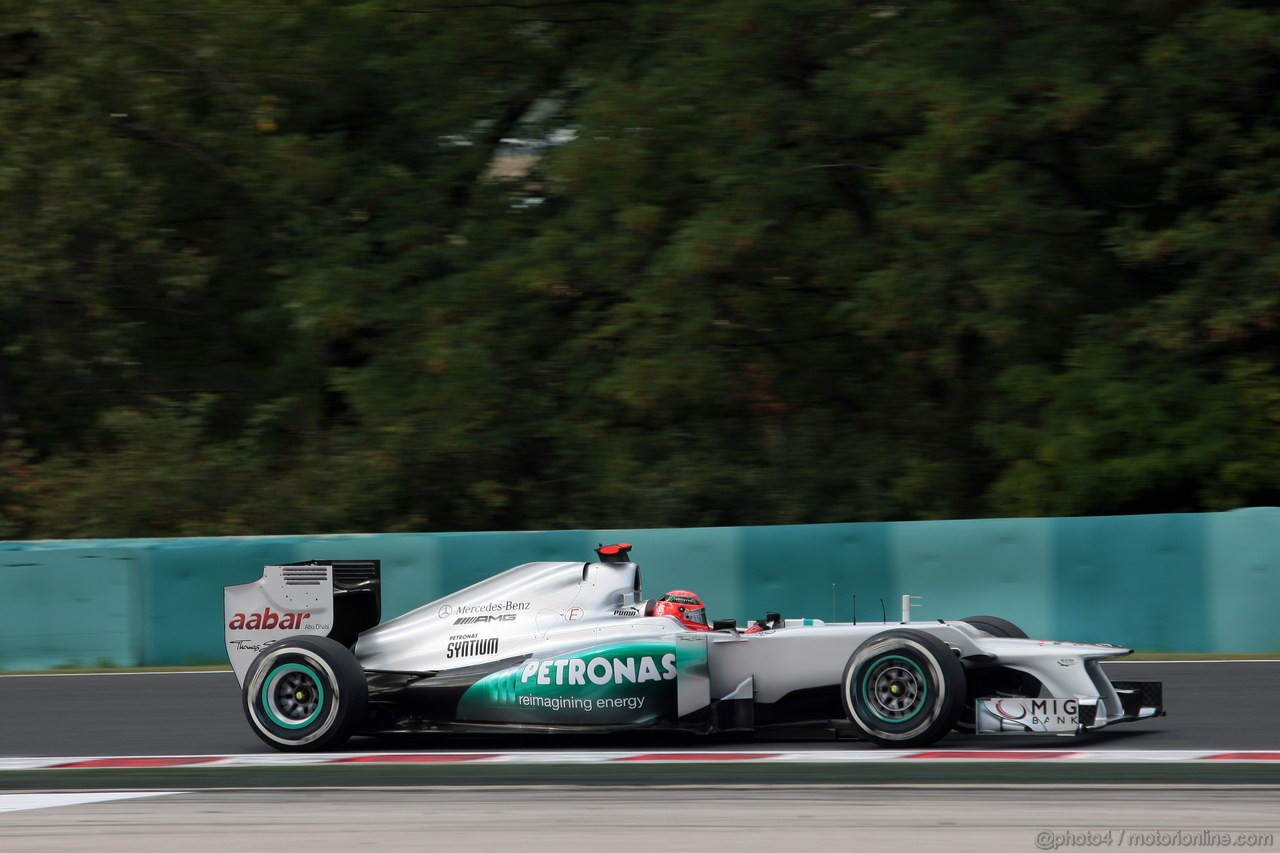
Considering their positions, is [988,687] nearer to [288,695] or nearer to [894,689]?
[894,689]

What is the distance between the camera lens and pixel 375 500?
58.1 ft

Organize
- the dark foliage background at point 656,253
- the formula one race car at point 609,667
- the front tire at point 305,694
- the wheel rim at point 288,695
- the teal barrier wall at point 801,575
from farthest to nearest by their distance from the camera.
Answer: the dark foliage background at point 656,253 < the teal barrier wall at point 801,575 < the wheel rim at point 288,695 < the front tire at point 305,694 < the formula one race car at point 609,667

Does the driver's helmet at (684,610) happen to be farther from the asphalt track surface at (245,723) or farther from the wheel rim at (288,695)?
the wheel rim at (288,695)

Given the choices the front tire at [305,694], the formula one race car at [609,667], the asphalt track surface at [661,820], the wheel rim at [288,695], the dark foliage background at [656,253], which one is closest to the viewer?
the asphalt track surface at [661,820]

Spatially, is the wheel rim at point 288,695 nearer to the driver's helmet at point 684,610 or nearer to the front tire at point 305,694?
the front tire at point 305,694

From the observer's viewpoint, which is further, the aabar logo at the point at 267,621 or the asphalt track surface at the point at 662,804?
the aabar logo at the point at 267,621

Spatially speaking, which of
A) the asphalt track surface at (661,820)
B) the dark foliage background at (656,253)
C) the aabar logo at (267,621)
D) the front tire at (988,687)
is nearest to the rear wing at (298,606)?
the aabar logo at (267,621)

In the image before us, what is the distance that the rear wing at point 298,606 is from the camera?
8.79m

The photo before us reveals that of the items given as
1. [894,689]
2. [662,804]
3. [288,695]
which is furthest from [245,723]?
[894,689]

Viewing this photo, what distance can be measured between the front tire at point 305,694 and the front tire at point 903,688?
2.62 meters

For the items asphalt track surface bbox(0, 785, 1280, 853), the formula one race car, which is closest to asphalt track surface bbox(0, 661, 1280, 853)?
asphalt track surface bbox(0, 785, 1280, 853)

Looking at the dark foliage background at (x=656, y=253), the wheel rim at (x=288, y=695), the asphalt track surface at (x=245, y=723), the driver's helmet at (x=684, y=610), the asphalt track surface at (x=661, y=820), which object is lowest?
the asphalt track surface at (x=661, y=820)

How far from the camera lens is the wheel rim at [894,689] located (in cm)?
777

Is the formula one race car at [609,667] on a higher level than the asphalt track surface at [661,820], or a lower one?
higher
